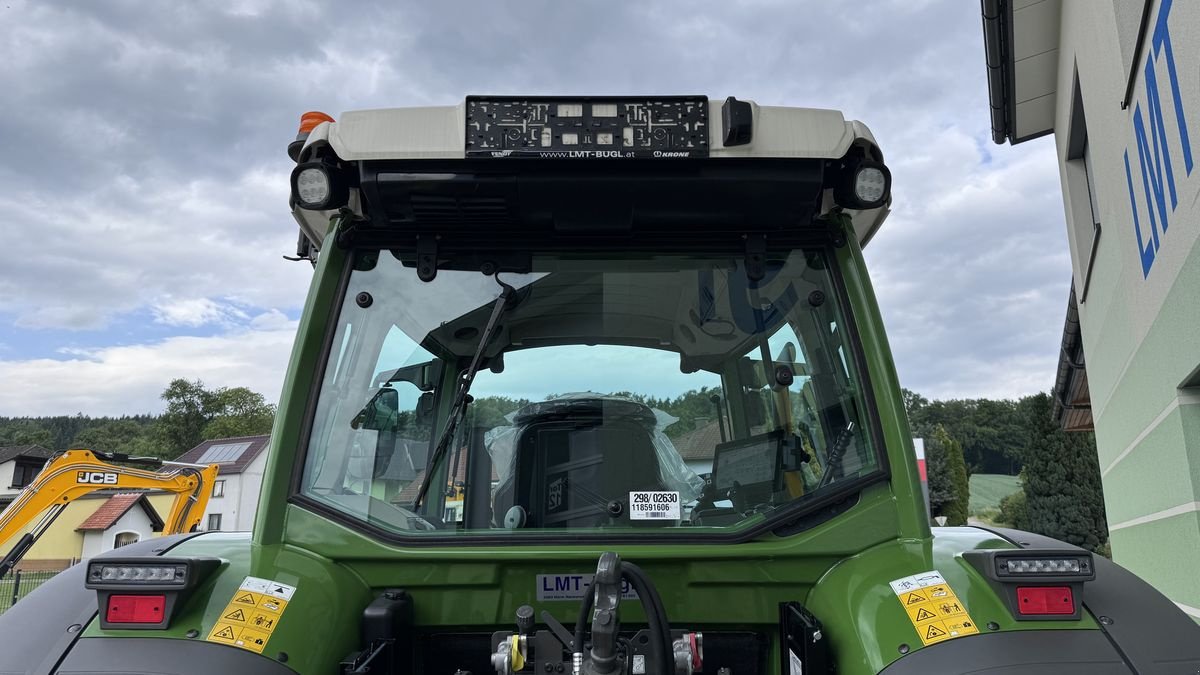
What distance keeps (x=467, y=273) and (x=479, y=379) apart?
316 millimetres

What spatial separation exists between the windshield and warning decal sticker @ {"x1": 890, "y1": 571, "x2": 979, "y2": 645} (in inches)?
15.1

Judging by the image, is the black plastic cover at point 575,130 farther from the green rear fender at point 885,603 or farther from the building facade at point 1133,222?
the building facade at point 1133,222

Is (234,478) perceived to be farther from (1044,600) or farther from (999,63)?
(1044,600)

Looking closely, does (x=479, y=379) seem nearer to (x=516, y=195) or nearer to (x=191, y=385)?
(x=516, y=195)

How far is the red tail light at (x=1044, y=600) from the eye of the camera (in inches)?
75.5

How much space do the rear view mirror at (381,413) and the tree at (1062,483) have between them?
26.2 m

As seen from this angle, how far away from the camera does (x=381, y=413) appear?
2.49 metres

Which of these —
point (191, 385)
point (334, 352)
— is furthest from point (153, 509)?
point (334, 352)

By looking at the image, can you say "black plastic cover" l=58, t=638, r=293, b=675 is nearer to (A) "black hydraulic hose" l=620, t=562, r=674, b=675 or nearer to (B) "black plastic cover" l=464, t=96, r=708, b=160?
(A) "black hydraulic hose" l=620, t=562, r=674, b=675

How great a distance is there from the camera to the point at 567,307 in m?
2.51

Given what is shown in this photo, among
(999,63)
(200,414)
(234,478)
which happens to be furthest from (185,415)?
(999,63)

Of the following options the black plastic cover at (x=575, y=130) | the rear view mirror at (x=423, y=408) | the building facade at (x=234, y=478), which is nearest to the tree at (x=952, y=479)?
the building facade at (x=234, y=478)

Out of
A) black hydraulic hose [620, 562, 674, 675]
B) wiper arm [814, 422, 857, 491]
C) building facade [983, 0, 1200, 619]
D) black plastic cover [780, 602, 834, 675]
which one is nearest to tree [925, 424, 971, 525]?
building facade [983, 0, 1200, 619]

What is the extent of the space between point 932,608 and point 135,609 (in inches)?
72.5
